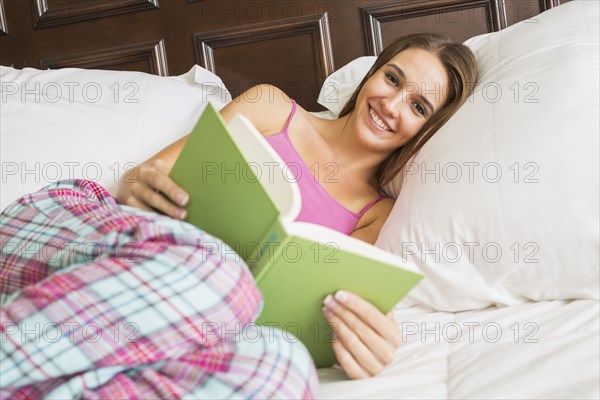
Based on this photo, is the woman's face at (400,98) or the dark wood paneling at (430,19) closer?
the woman's face at (400,98)

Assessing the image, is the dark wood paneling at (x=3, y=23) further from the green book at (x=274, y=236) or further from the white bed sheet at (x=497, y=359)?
the white bed sheet at (x=497, y=359)

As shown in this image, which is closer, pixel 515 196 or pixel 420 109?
pixel 515 196

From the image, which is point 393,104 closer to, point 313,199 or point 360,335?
point 313,199

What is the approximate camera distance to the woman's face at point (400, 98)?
1242 millimetres

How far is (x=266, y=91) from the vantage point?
1.32m

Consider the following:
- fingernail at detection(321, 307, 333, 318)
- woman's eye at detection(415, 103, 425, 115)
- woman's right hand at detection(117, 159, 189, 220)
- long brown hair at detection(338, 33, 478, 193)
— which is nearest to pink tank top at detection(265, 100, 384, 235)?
long brown hair at detection(338, 33, 478, 193)

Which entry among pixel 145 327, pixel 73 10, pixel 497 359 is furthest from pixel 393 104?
pixel 73 10

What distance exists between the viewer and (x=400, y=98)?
1235 mm

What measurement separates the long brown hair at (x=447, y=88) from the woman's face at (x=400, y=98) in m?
0.02

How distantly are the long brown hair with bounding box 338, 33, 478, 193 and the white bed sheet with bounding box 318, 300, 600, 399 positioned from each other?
0.39 metres

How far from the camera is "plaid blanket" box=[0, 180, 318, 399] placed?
624mm

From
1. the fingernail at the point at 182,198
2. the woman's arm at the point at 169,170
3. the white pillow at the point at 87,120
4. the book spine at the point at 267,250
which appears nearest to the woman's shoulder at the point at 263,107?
the woman's arm at the point at 169,170

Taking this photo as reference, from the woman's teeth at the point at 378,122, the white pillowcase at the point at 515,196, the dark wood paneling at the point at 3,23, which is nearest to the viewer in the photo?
the white pillowcase at the point at 515,196

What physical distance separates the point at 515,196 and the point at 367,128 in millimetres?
374
